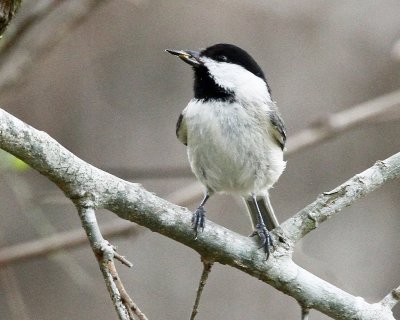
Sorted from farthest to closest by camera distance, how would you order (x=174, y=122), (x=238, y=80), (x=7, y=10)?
(x=174, y=122) < (x=238, y=80) < (x=7, y=10)

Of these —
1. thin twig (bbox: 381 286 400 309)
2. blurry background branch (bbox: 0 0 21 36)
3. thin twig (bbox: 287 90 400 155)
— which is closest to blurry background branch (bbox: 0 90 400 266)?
thin twig (bbox: 287 90 400 155)

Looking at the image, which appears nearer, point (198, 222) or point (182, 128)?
point (198, 222)

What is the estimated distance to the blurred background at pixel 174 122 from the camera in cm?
425

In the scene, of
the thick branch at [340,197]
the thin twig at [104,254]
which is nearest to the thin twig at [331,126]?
the thick branch at [340,197]

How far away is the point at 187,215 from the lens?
6.39 feet

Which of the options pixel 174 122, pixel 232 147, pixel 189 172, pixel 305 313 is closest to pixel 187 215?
pixel 305 313

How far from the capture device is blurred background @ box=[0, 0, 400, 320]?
425 cm

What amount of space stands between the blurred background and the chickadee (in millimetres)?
1406

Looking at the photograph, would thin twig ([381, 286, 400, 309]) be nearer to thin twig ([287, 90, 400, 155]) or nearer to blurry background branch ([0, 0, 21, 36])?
thin twig ([287, 90, 400, 155])

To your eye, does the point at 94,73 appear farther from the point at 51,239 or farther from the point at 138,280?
the point at 51,239

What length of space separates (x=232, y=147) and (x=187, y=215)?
30.0 inches

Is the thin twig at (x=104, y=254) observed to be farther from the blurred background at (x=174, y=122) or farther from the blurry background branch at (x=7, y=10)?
the blurred background at (x=174, y=122)

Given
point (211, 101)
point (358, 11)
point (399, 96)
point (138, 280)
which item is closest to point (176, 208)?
point (211, 101)

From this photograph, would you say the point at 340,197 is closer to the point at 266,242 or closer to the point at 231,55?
the point at 266,242
